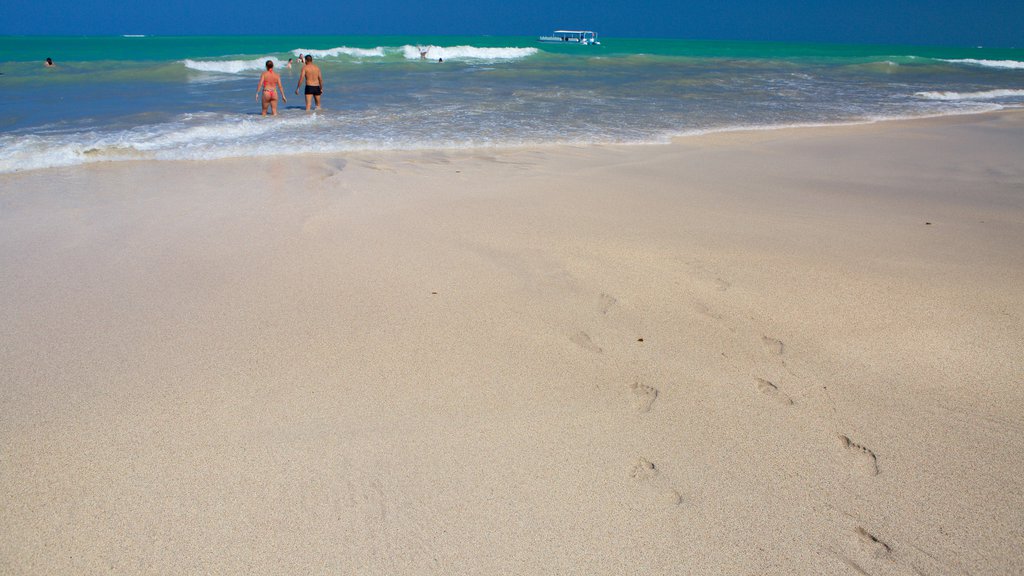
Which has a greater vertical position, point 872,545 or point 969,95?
point 969,95

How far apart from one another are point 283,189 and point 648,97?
10816mm

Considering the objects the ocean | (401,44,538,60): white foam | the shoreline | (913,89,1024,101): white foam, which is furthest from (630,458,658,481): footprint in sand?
(401,44,538,60): white foam

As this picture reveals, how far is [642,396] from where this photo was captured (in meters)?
2.62

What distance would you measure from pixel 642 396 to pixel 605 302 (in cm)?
92

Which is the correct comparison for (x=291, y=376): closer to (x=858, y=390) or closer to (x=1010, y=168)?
(x=858, y=390)

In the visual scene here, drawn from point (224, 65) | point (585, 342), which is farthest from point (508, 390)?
point (224, 65)

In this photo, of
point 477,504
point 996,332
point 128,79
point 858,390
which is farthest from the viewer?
point 128,79

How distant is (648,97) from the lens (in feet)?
47.8

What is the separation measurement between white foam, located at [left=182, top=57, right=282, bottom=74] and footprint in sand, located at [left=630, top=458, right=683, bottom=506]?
26296mm

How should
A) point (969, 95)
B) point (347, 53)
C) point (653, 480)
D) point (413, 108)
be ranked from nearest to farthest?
point (653, 480) → point (413, 108) → point (969, 95) → point (347, 53)

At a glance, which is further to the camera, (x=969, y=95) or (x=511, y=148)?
(x=969, y=95)

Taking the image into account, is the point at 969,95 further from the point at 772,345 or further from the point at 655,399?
the point at 655,399

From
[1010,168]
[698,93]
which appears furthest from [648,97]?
[1010,168]

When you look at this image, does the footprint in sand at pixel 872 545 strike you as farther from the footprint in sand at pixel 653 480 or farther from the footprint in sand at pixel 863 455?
the footprint in sand at pixel 653 480
